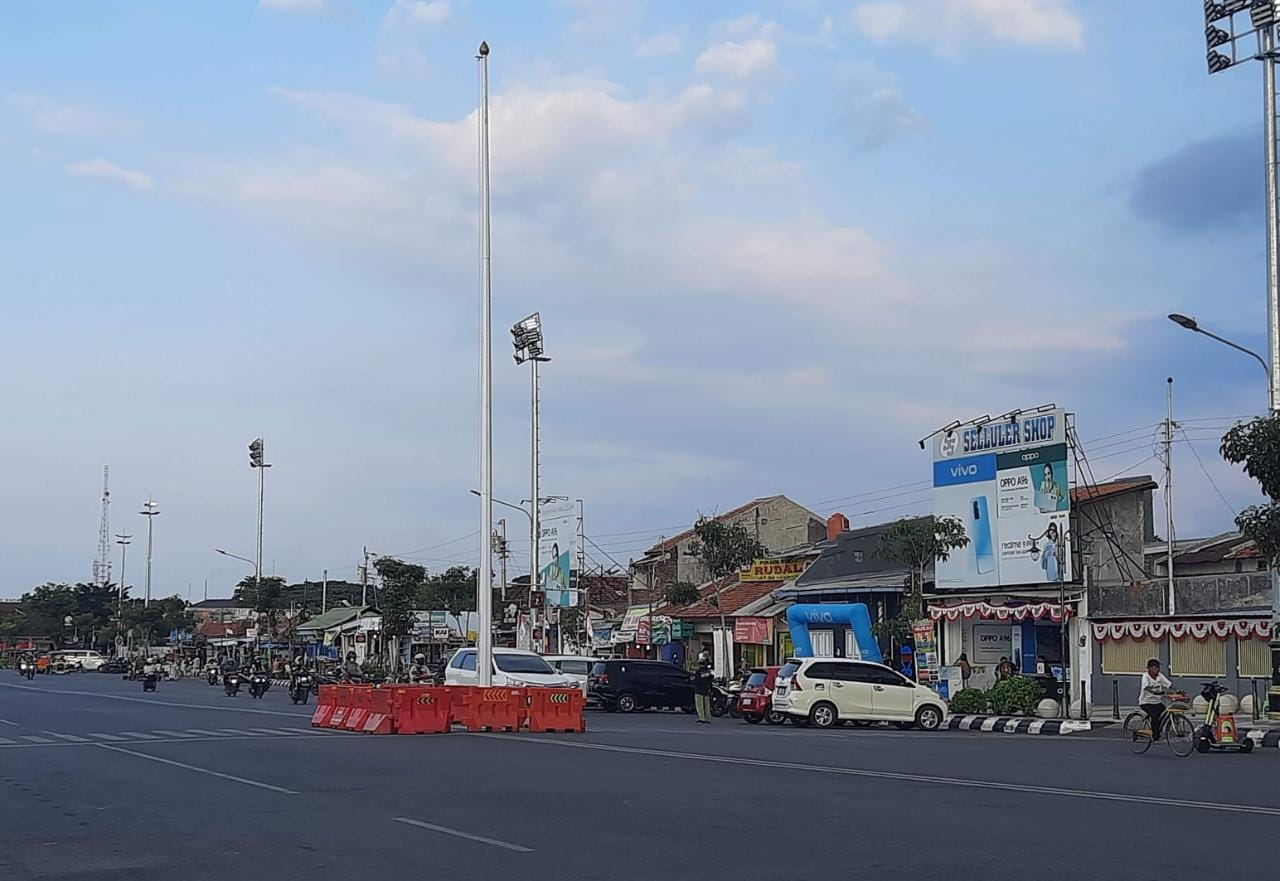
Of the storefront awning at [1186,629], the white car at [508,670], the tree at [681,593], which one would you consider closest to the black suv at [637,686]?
the white car at [508,670]

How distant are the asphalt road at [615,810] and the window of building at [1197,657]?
11168 mm

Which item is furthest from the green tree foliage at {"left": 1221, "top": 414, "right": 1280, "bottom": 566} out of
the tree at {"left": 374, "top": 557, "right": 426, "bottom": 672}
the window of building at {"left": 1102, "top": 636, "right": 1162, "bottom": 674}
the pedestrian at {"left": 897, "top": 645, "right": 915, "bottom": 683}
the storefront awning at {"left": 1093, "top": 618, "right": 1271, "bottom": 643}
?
the tree at {"left": 374, "top": 557, "right": 426, "bottom": 672}

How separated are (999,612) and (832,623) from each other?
6583mm

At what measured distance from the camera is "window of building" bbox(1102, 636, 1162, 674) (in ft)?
125

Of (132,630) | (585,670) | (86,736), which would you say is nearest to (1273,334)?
(585,670)

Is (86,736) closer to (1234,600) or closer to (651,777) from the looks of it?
(651,777)

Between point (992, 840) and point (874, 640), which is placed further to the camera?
point (874, 640)

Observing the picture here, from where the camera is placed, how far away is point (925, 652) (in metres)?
41.2

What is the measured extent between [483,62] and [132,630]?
107m

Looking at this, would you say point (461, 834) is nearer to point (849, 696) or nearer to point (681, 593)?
point (849, 696)

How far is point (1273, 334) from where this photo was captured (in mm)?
31703

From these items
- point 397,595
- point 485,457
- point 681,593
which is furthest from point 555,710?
point 397,595

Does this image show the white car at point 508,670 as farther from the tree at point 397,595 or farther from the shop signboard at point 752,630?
the tree at point 397,595

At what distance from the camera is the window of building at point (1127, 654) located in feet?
125
